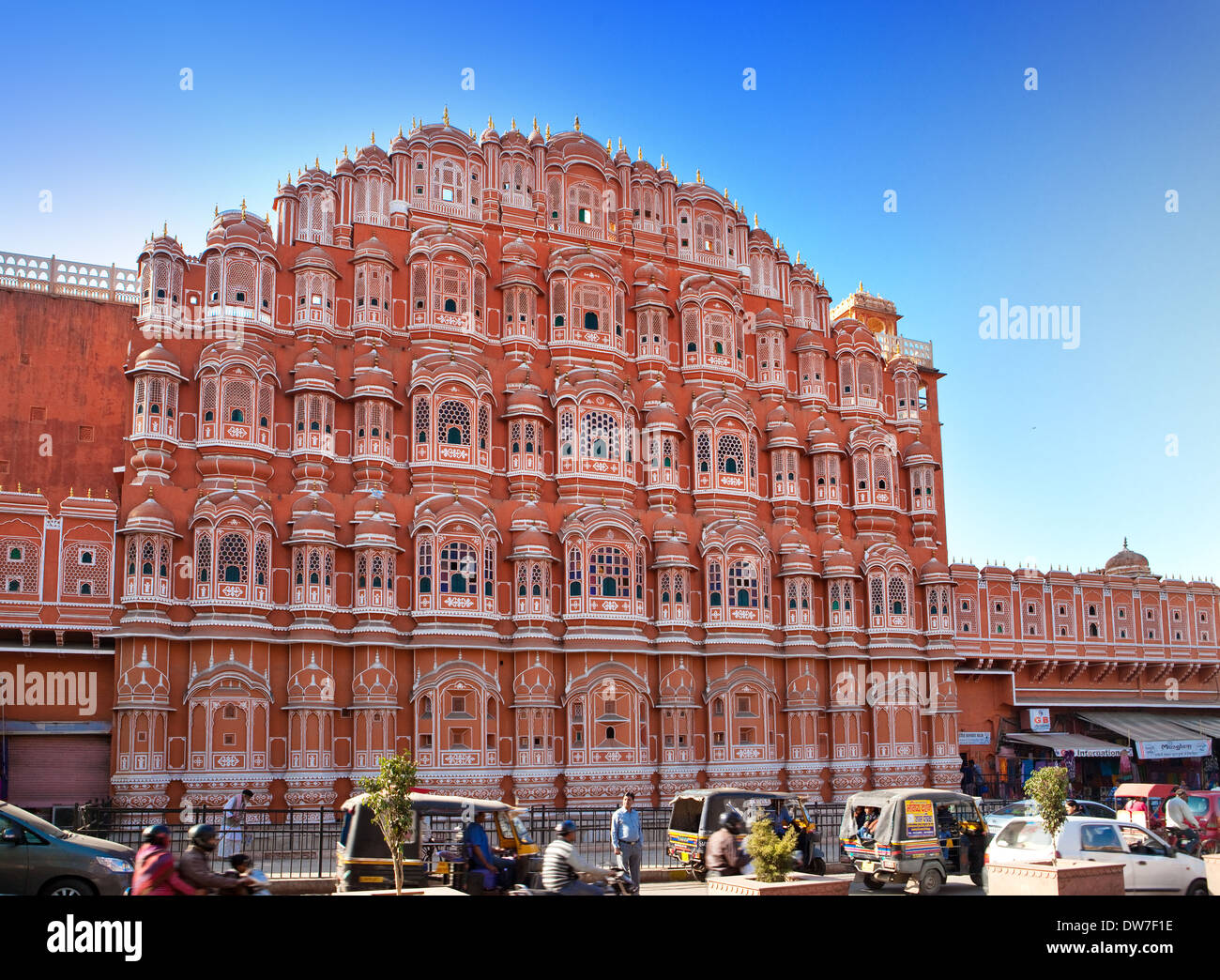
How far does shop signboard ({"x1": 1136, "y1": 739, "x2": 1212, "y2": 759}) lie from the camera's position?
44469 millimetres


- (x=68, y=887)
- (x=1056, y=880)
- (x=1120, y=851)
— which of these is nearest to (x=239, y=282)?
(x=68, y=887)

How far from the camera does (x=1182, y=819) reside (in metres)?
22.8

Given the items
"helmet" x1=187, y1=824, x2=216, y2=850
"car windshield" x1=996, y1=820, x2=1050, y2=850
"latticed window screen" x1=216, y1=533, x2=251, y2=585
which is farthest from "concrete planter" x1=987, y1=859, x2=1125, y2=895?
"latticed window screen" x1=216, y1=533, x2=251, y2=585

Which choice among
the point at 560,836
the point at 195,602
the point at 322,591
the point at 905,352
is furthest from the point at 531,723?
the point at 905,352

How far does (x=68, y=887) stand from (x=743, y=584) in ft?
86.9

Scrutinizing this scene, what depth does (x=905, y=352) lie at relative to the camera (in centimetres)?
4784

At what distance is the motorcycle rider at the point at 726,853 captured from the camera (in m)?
14.1

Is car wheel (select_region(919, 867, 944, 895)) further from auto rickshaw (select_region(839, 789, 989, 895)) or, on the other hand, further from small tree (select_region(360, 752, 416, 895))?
small tree (select_region(360, 752, 416, 895))

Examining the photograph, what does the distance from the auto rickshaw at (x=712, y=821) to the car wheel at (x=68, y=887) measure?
36.2 ft

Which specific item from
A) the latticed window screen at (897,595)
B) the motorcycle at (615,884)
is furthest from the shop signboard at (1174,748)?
the motorcycle at (615,884)

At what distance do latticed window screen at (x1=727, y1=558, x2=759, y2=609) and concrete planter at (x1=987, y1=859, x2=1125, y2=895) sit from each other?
23250 millimetres

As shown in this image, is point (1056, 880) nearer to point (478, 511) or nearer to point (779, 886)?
point (779, 886)

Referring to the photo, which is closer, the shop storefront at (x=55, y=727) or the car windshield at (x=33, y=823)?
the car windshield at (x=33, y=823)

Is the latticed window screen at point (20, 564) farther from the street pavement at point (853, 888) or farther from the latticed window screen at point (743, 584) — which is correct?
the latticed window screen at point (743, 584)
